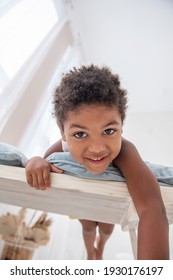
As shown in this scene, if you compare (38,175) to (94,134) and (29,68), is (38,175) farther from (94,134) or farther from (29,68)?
(29,68)

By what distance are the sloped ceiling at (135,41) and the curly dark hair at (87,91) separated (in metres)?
1.58

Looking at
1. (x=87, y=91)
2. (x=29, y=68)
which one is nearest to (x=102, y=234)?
(x=87, y=91)

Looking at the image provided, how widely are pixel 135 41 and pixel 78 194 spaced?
193cm

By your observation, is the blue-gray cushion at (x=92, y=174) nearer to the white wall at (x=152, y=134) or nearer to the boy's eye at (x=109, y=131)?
the boy's eye at (x=109, y=131)

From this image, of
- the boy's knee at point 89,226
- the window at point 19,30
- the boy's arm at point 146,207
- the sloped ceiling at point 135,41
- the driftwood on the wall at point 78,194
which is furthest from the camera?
the sloped ceiling at point 135,41

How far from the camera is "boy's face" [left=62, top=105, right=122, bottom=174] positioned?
48cm

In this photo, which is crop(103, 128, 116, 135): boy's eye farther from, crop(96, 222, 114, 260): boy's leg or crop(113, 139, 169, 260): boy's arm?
crop(96, 222, 114, 260): boy's leg

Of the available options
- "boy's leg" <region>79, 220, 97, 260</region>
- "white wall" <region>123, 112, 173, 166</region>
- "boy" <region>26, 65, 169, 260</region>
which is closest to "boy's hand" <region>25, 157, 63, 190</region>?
"boy" <region>26, 65, 169, 260</region>

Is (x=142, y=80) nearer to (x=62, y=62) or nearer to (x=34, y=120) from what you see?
(x=62, y=62)

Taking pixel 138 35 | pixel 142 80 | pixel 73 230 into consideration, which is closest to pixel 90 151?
pixel 73 230

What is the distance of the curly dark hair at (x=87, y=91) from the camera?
50cm

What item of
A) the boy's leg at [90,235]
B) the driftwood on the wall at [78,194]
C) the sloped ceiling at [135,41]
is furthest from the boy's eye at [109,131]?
the sloped ceiling at [135,41]

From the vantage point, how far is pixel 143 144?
7.63 feet

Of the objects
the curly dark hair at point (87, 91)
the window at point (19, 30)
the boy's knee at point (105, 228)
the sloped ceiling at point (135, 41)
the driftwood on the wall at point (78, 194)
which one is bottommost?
the boy's knee at point (105, 228)
